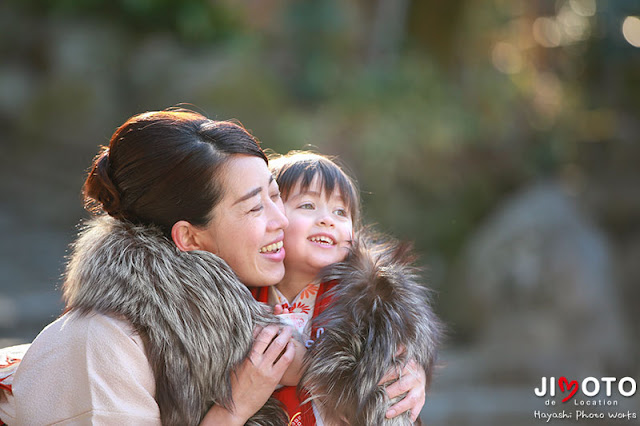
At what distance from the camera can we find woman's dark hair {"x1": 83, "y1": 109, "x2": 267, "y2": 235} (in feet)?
6.74

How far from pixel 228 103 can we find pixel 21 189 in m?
2.91

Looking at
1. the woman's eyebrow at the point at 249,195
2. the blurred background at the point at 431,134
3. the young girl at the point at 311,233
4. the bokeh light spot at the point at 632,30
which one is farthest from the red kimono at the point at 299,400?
the bokeh light spot at the point at 632,30

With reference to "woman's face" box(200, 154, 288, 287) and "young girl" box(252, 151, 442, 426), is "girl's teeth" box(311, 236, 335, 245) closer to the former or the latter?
"young girl" box(252, 151, 442, 426)

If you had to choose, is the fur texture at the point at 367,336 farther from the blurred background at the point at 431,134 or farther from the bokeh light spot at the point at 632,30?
the bokeh light spot at the point at 632,30

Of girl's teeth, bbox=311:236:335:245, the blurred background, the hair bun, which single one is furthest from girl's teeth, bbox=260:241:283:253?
the blurred background

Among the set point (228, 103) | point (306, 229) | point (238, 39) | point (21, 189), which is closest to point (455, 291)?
point (228, 103)

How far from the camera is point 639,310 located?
8.09m

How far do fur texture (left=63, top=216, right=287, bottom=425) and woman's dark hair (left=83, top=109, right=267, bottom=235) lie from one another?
83mm

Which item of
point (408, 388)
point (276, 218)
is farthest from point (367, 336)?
point (276, 218)

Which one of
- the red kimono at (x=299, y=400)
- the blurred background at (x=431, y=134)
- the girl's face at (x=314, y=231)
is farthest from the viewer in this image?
the blurred background at (x=431, y=134)

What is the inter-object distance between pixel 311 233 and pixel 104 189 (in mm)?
611

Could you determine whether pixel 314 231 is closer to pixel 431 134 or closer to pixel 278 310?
pixel 278 310

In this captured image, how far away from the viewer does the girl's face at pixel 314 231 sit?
7.47 feet

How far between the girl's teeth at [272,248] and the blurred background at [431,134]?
461cm
